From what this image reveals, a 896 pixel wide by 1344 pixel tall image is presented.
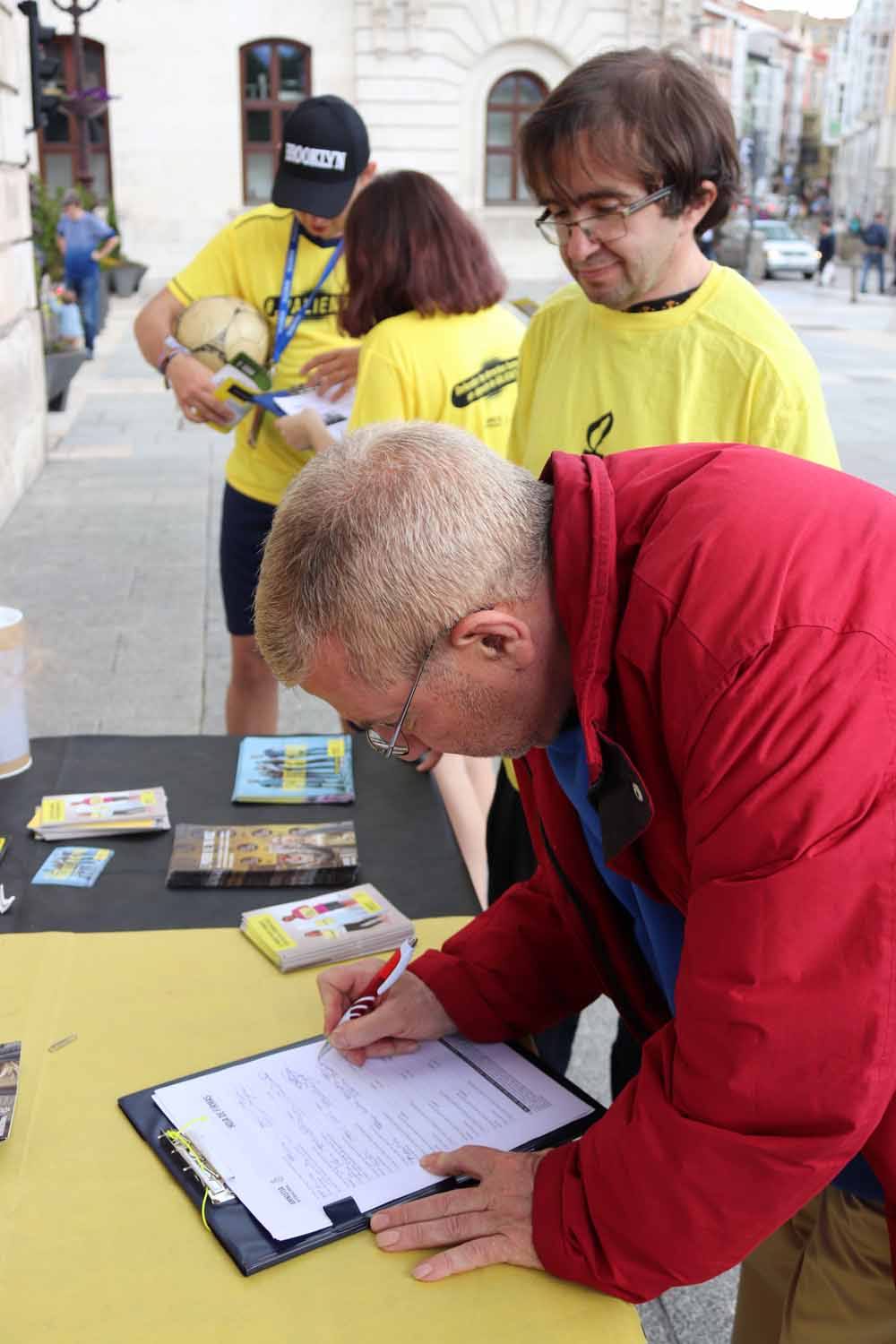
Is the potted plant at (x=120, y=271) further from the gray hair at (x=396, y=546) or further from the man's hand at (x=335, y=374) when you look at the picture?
the gray hair at (x=396, y=546)

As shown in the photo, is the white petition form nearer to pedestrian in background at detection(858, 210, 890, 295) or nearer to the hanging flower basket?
the hanging flower basket

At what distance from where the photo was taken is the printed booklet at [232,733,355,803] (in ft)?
6.93

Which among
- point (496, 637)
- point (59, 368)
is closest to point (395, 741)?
point (496, 637)

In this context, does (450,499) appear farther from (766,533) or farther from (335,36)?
(335,36)

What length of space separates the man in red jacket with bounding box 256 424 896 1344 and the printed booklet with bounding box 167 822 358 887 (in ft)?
2.09

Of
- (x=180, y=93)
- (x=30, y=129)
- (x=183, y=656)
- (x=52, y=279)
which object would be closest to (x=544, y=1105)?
(x=183, y=656)

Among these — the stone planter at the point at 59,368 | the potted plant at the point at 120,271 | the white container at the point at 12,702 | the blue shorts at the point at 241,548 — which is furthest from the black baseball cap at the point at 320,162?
the potted plant at the point at 120,271

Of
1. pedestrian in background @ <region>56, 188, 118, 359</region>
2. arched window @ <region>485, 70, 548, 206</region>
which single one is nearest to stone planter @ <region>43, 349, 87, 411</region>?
pedestrian in background @ <region>56, 188, 118, 359</region>

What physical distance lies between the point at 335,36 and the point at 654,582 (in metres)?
24.8

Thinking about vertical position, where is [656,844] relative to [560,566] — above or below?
below

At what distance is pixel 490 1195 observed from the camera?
3.87ft

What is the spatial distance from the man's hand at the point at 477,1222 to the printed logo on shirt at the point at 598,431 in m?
1.20

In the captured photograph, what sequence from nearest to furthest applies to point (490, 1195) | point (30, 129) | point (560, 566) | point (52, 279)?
1. point (560, 566)
2. point (490, 1195)
3. point (30, 129)
4. point (52, 279)

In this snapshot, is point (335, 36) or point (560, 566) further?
point (335, 36)
